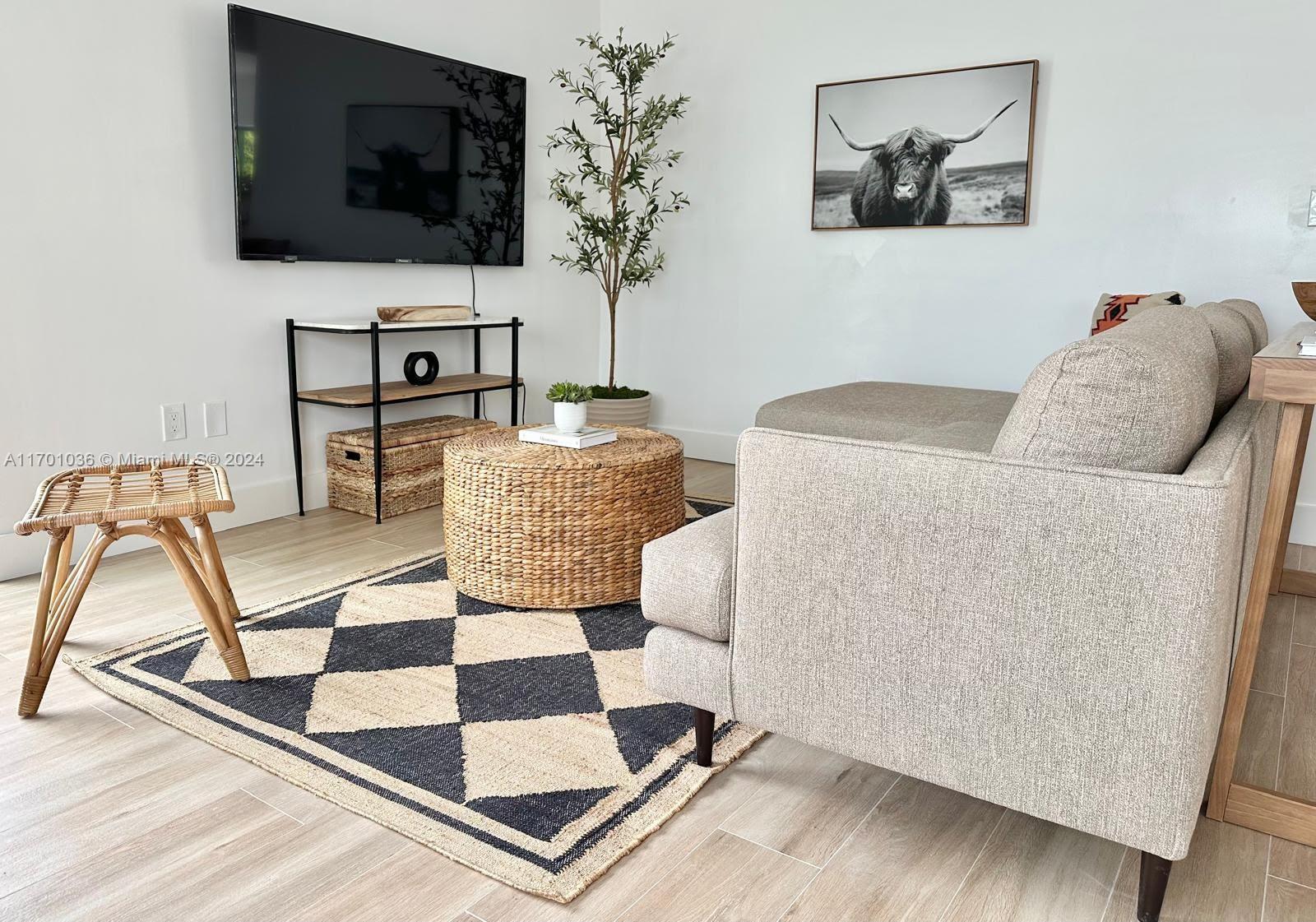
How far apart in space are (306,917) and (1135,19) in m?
3.72

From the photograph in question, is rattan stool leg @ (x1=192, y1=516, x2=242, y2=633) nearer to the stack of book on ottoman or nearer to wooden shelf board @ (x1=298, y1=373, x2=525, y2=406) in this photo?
the stack of book on ottoman

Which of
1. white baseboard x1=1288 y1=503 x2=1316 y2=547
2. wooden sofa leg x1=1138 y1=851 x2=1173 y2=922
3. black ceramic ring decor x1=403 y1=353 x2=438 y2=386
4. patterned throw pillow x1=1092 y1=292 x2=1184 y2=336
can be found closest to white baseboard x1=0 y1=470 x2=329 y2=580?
black ceramic ring decor x1=403 y1=353 x2=438 y2=386

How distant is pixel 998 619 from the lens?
1.29m

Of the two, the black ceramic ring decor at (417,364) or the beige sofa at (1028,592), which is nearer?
the beige sofa at (1028,592)

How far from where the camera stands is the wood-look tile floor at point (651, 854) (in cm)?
135

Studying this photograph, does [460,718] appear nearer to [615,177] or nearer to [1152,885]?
[1152,885]

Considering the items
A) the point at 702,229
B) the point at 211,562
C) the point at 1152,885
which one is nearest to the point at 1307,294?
the point at 1152,885

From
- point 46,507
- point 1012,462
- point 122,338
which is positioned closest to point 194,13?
point 122,338

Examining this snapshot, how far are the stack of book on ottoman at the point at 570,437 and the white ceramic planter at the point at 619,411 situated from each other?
5.55ft

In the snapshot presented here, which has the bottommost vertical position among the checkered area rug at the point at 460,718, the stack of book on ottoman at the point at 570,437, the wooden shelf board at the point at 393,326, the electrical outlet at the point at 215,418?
the checkered area rug at the point at 460,718

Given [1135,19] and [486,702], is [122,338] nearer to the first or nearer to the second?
[486,702]

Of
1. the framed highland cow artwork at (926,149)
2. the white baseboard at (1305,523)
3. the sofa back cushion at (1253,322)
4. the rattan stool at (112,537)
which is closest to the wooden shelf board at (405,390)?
the rattan stool at (112,537)

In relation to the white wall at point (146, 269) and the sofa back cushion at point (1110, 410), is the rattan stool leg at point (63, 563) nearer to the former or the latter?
the white wall at point (146, 269)

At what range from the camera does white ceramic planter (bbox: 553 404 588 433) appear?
8.52 ft
